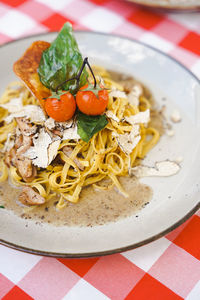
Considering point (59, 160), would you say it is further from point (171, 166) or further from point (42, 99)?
point (171, 166)

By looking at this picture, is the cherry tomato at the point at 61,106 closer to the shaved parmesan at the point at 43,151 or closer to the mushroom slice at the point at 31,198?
the shaved parmesan at the point at 43,151

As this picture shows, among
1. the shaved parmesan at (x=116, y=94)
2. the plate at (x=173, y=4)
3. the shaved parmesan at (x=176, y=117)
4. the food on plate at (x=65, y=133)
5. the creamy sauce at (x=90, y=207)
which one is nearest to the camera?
the creamy sauce at (x=90, y=207)

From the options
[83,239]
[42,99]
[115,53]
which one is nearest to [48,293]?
[83,239]

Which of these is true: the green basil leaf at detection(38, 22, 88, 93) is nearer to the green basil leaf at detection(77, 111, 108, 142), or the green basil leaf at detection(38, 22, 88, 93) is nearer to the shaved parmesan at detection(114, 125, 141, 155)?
the green basil leaf at detection(77, 111, 108, 142)

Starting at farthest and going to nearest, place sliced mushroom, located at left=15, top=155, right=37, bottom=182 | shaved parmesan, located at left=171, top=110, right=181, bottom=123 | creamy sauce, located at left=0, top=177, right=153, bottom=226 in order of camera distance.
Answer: shaved parmesan, located at left=171, top=110, right=181, bottom=123, sliced mushroom, located at left=15, top=155, right=37, bottom=182, creamy sauce, located at left=0, top=177, right=153, bottom=226

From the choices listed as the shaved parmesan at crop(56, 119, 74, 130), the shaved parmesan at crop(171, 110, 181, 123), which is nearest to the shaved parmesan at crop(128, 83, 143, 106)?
the shaved parmesan at crop(171, 110, 181, 123)

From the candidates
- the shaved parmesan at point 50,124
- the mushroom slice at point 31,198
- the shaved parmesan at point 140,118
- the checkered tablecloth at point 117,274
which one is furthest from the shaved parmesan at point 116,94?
the checkered tablecloth at point 117,274
